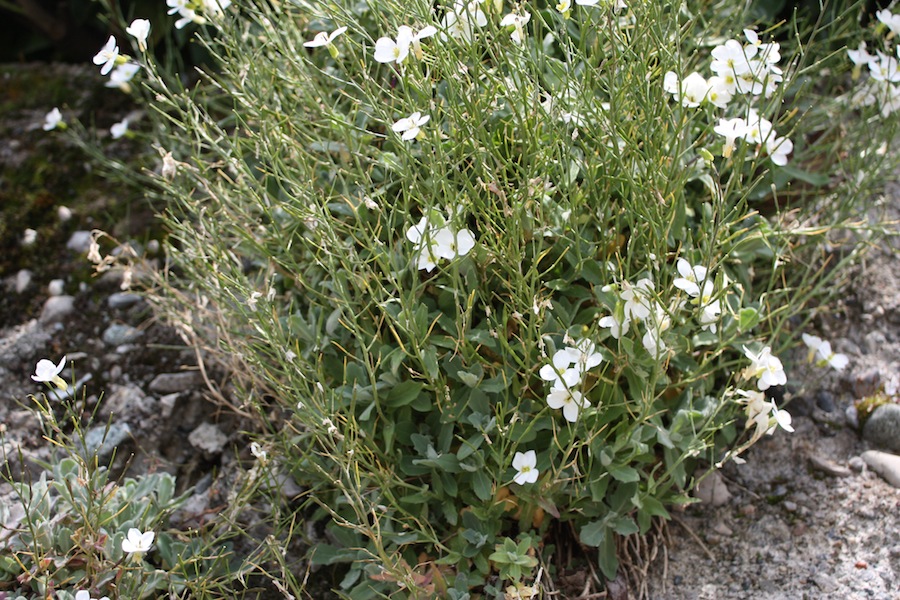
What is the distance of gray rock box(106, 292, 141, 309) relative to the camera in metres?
2.51

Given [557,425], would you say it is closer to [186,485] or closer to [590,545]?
[590,545]

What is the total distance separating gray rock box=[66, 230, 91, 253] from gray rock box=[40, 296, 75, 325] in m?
0.19

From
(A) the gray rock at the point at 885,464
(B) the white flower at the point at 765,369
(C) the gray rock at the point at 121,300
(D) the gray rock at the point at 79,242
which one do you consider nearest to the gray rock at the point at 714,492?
(A) the gray rock at the point at 885,464

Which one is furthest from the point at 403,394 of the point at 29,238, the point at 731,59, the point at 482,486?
the point at 29,238

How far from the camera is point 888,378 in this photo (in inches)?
87.4

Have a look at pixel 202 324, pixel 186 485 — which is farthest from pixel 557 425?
pixel 202 324

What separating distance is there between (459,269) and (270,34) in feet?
2.12

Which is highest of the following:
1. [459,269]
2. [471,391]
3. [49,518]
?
[459,269]

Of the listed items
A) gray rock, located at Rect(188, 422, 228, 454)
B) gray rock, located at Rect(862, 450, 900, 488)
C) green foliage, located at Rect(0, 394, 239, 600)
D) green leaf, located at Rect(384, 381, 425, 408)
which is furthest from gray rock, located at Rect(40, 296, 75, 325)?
gray rock, located at Rect(862, 450, 900, 488)

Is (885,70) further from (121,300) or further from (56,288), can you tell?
(56,288)

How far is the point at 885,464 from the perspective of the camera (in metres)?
2.00

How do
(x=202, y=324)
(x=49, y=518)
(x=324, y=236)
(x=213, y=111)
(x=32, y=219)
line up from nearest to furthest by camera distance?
(x=324, y=236), (x=49, y=518), (x=202, y=324), (x=32, y=219), (x=213, y=111)

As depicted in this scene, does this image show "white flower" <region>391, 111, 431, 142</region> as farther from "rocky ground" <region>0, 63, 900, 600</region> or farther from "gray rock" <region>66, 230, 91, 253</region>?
"gray rock" <region>66, 230, 91, 253</region>

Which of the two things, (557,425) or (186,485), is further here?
(186,485)
